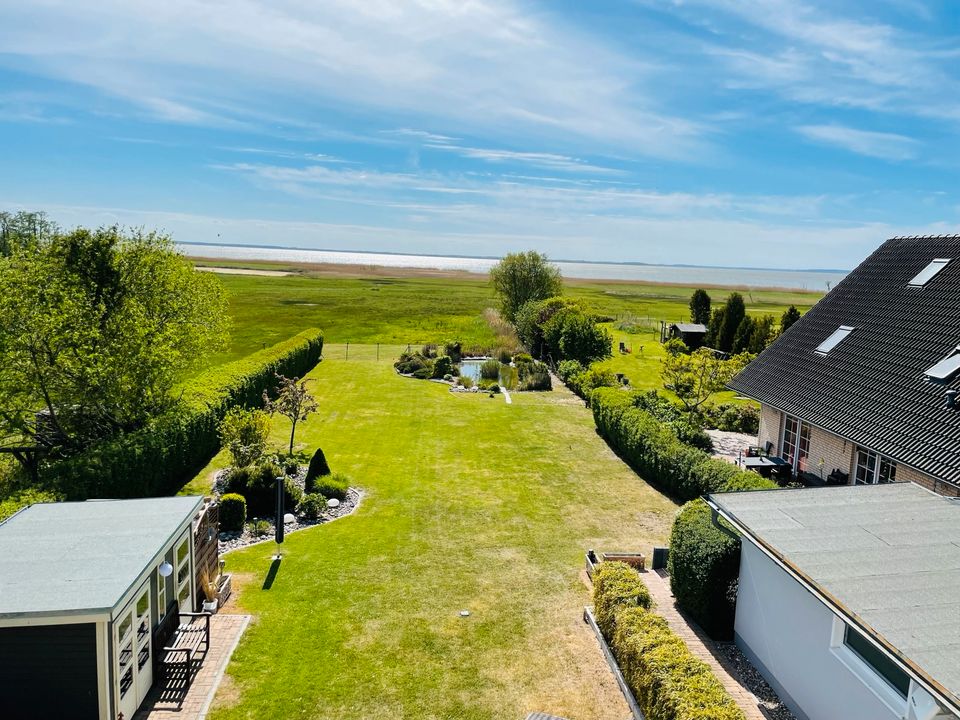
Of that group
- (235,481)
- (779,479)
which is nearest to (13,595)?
(235,481)

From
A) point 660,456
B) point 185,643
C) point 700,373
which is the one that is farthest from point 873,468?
point 185,643

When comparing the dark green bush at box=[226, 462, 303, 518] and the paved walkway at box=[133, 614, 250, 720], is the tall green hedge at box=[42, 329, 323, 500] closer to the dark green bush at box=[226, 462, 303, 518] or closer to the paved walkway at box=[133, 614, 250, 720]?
the dark green bush at box=[226, 462, 303, 518]

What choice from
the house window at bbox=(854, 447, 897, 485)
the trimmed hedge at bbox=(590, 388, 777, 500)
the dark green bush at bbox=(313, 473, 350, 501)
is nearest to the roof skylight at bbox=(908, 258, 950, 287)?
the house window at bbox=(854, 447, 897, 485)

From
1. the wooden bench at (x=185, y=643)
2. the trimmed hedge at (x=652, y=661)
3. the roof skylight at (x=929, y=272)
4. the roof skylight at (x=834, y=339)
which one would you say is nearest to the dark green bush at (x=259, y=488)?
the wooden bench at (x=185, y=643)

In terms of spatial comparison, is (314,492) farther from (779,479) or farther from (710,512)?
(779,479)

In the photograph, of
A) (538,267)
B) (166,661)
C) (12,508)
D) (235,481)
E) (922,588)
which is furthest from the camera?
(538,267)

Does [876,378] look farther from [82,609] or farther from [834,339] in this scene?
[82,609]
